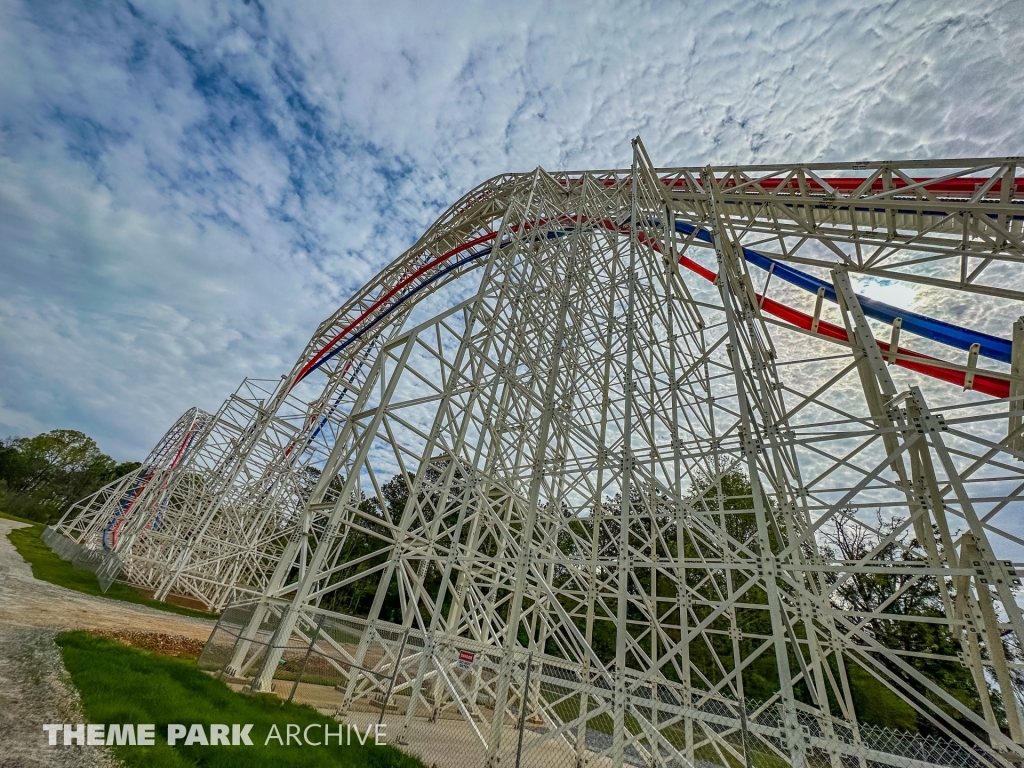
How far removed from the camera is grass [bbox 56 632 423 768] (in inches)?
158

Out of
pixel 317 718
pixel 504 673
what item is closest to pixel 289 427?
pixel 317 718

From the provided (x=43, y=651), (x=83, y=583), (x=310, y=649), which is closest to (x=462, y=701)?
(x=310, y=649)

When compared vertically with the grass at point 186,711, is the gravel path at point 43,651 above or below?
below

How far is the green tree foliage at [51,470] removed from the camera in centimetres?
4931

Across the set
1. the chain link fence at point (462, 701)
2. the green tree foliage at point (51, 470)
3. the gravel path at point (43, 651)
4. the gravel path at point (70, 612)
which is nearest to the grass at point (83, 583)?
the gravel path at point (70, 612)

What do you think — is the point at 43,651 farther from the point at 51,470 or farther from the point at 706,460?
the point at 51,470

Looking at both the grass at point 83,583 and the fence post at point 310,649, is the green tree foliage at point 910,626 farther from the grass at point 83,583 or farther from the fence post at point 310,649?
the grass at point 83,583

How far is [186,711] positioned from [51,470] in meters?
71.1

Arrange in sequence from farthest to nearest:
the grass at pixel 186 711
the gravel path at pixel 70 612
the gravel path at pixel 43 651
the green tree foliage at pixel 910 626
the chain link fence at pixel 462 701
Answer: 1. the green tree foliage at pixel 910 626
2. the gravel path at pixel 70 612
3. the chain link fence at pixel 462 701
4. the grass at pixel 186 711
5. the gravel path at pixel 43 651

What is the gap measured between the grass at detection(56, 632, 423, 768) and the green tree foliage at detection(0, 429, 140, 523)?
60.8 m

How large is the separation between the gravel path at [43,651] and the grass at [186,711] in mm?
195

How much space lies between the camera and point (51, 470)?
174ft

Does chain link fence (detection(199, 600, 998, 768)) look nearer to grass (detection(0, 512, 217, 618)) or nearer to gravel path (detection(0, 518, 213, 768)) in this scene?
gravel path (detection(0, 518, 213, 768))

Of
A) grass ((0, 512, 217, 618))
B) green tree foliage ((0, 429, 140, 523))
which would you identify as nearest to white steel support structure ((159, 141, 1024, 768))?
grass ((0, 512, 217, 618))
